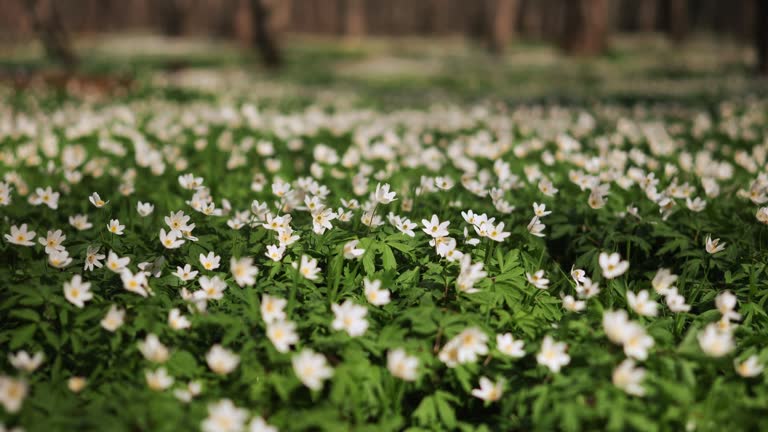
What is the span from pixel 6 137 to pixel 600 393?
20.2 feet

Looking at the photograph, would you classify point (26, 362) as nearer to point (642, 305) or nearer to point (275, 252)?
point (275, 252)

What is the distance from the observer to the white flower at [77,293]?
82.0 inches

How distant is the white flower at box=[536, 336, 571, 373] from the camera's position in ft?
6.45

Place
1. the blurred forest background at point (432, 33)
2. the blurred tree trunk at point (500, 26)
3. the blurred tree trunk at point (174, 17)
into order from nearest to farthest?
1. the blurred forest background at point (432, 33)
2. the blurred tree trunk at point (500, 26)
3. the blurred tree trunk at point (174, 17)

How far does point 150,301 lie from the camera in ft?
7.18

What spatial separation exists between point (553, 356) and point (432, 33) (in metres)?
64.5

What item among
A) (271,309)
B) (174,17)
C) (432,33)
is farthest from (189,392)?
(432,33)

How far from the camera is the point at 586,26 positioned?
2252 centimetres

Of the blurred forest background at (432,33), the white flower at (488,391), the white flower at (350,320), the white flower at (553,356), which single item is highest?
the white flower at (350,320)

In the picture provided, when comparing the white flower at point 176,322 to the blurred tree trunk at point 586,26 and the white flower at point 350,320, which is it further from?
the blurred tree trunk at point 586,26

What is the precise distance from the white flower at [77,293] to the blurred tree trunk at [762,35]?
1367 centimetres

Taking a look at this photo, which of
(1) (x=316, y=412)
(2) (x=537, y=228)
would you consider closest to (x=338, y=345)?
(1) (x=316, y=412)

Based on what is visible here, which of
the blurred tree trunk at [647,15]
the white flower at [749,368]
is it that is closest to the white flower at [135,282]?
the white flower at [749,368]

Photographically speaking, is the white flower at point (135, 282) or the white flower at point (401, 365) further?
the white flower at point (135, 282)
